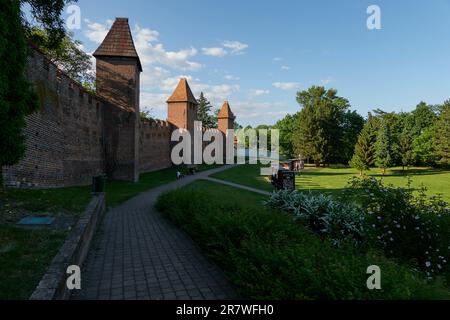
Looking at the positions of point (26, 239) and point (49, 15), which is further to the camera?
point (49, 15)

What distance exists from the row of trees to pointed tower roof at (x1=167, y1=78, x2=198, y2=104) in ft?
72.2

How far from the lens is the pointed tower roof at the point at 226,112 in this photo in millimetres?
63781

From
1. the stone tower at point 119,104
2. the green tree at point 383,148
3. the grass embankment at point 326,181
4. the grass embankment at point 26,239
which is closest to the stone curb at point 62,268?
the grass embankment at point 26,239

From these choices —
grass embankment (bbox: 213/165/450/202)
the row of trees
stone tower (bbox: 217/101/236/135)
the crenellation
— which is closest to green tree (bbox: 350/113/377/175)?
the row of trees

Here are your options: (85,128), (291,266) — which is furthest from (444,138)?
(291,266)

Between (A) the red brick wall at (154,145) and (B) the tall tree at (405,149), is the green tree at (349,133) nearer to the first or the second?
(B) the tall tree at (405,149)

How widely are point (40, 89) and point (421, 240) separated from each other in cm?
1494

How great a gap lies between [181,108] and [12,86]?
35.7m

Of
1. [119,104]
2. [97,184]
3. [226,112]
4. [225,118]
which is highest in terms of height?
[226,112]

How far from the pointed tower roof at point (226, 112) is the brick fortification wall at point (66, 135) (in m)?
40.8

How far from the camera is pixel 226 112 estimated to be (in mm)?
64000

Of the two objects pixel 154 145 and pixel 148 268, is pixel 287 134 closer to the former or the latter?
pixel 154 145
